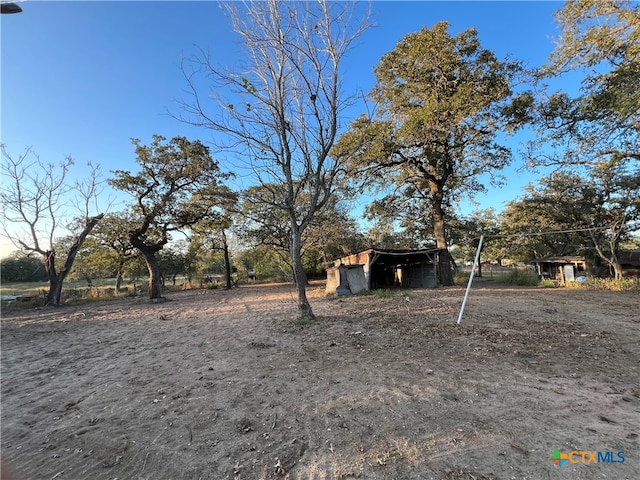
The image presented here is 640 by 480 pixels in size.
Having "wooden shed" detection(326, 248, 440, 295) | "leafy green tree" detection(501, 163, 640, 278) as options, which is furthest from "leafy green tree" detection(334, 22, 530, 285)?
"leafy green tree" detection(501, 163, 640, 278)

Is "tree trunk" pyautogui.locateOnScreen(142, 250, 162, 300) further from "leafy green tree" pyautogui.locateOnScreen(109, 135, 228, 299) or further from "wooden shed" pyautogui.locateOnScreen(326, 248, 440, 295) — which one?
"wooden shed" pyautogui.locateOnScreen(326, 248, 440, 295)

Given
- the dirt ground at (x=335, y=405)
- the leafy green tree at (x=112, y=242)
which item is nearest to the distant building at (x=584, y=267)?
the dirt ground at (x=335, y=405)

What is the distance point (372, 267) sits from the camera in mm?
17562

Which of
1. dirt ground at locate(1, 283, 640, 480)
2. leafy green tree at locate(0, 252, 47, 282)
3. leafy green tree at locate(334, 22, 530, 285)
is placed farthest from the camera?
leafy green tree at locate(0, 252, 47, 282)

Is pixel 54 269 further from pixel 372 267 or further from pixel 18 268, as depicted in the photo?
pixel 18 268

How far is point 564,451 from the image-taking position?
214cm

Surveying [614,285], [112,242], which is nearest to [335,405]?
[614,285]

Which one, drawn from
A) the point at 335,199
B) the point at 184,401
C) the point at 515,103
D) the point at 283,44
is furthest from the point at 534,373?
the point at 335,199

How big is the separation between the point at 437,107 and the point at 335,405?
39.4 feet

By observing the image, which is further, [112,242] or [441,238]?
[112,242]

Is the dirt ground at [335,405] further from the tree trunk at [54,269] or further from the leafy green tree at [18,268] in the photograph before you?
the leafy green tree at [18,268]

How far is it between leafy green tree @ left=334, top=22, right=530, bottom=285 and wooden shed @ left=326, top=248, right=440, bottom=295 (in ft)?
13.9

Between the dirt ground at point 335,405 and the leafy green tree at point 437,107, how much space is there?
8337 mm

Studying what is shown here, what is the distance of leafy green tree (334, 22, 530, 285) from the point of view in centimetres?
1194
